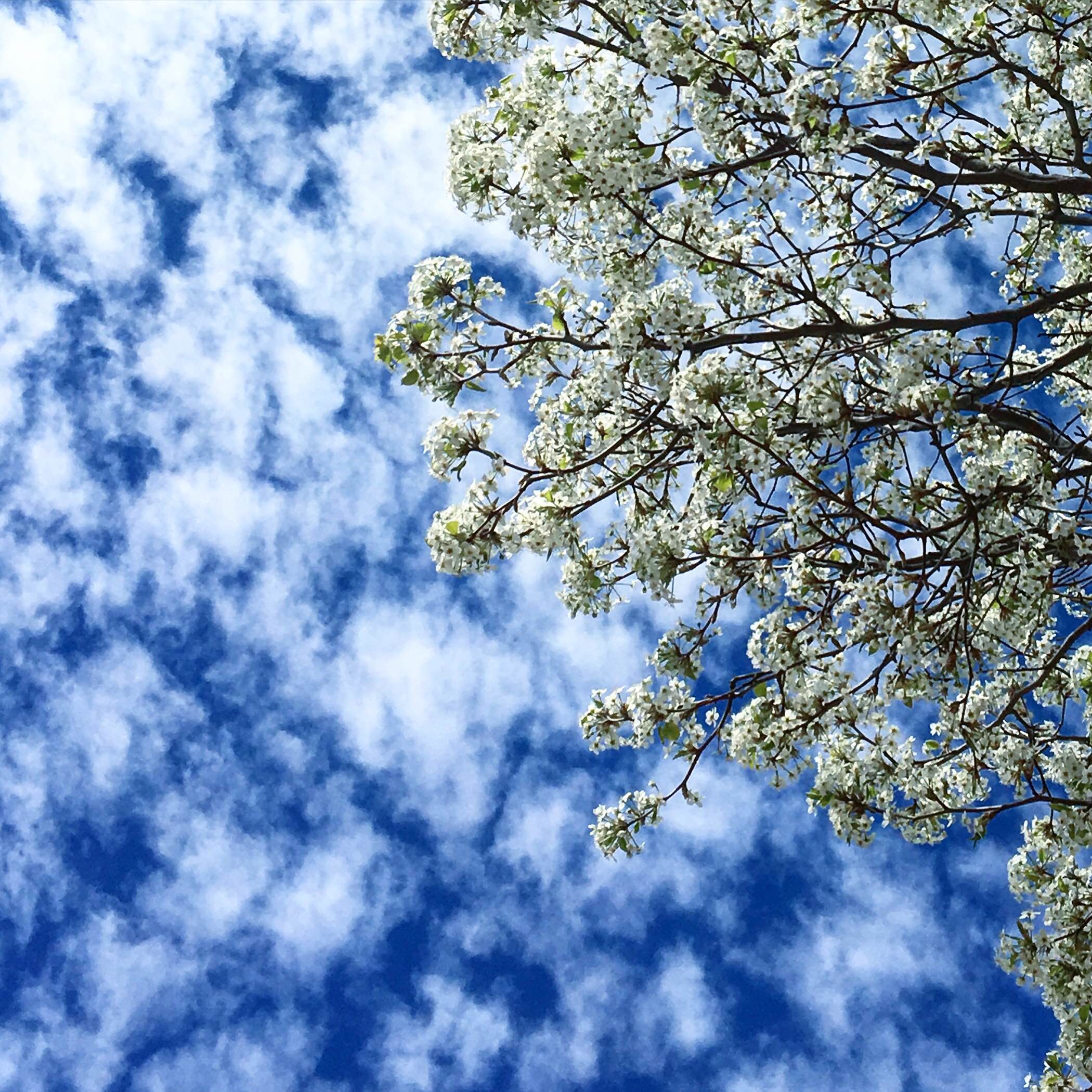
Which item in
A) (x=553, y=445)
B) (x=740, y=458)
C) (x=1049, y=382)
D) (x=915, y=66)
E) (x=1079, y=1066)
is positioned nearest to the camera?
(x=740, y=458)

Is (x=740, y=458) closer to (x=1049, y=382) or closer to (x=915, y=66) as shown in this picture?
(x=915, y=66)

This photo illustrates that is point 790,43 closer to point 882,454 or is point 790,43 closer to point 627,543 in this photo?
point 882,454

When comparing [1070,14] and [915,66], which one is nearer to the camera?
[915,66]

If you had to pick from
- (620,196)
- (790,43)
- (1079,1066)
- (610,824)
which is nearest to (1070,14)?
(790,43)

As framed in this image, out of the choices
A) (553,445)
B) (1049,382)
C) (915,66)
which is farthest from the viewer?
(1049,382)

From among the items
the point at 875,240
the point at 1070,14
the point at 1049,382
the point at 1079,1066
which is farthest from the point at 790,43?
the point at 1079,1066

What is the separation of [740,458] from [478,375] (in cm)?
225

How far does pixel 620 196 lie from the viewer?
7.45 meters

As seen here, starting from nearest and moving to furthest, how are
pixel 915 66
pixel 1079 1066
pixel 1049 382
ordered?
pixel 915 66 < pixel 1079 1066 < pixel 1049 382

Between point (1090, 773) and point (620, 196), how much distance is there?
20.4 ft

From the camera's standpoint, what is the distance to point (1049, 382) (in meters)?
12.1

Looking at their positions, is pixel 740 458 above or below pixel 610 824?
above

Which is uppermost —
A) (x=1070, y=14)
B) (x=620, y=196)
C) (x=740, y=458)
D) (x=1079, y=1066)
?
(x=1070, y=14)

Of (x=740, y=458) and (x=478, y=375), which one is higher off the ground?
(x=478, y=375)
